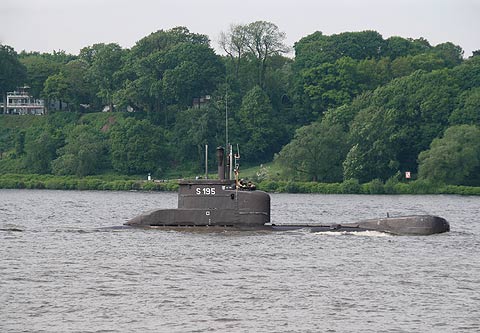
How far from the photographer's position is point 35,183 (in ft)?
468

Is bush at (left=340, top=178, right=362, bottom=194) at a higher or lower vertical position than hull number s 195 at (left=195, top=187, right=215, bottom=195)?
lower

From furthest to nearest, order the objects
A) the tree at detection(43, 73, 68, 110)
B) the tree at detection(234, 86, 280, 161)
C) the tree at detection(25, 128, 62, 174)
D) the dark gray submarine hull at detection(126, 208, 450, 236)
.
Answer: the tree at detection(43, 73, 68, 110)
the tree at detection(234, 86, 280, 161)
the tree at detection(25, 128, 62, 174)
the dark gray submarine hull at detection(126, 208, 450, 236)

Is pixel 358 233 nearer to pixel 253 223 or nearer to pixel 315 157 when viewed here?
pixel 253 223

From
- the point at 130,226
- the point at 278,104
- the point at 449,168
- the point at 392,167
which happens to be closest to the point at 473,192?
the point at 449,168

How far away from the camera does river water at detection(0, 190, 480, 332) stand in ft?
118

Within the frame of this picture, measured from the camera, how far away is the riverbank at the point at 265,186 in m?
122

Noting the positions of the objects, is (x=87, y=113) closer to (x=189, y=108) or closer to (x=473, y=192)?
(x=189, y=108)

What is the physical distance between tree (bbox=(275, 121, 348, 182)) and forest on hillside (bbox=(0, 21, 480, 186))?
175mm

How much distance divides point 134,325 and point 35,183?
4346 inches

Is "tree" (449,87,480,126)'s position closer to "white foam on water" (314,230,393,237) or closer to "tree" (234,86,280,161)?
"tree" (234,86,280,161)

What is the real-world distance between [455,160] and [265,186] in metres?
23.6

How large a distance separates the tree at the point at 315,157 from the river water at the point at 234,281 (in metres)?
58.4

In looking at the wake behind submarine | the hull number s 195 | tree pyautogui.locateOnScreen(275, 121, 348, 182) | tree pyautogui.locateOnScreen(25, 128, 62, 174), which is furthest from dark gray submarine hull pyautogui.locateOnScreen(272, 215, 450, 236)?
tree pyautogui.locateOnScreen(25, 128, 62, 174)

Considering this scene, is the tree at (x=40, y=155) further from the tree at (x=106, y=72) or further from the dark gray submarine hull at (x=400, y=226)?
the dark gray submarine hull at (x=400, y=226)
